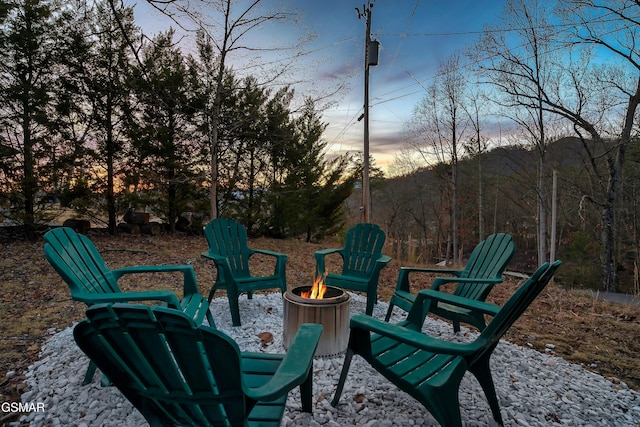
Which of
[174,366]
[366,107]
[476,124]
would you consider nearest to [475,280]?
[174,366]

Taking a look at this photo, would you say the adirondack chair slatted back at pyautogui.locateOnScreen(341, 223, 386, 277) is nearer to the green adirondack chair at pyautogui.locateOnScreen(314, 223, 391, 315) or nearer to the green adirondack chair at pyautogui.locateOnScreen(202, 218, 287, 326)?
the green adirondack chair at pyautogui.locateOnScreen(314, 223, 391, 315)

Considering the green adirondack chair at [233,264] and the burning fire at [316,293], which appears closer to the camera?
the burning fire at [316,293]

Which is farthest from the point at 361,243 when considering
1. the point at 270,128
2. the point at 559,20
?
the point at 559,20

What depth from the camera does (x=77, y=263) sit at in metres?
1.97

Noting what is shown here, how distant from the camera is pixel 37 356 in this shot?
215 cm

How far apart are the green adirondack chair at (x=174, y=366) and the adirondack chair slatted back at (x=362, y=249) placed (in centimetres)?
222

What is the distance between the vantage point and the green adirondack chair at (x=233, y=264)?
2.65 metres

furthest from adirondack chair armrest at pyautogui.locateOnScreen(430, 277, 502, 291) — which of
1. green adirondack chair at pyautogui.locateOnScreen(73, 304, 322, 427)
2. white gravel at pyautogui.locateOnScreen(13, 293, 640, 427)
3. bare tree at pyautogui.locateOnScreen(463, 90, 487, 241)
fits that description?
bare tree at pyautogui.locateOnScreen(463, 90, 487, 241)

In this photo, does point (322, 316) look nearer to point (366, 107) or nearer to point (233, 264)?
point (233, 264)

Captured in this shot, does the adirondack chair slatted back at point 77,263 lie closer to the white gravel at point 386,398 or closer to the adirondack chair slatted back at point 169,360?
the white gravel at point 386,398

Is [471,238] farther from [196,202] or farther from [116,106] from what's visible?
[116,106]

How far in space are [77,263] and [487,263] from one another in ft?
9.00

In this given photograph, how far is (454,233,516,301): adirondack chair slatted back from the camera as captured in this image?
2385mm

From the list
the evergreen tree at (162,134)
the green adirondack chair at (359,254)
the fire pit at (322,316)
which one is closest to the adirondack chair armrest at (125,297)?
the fire pit at (322,316)
